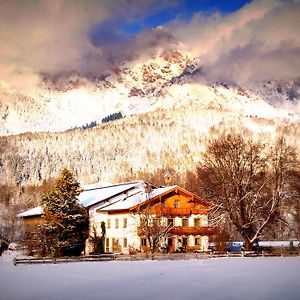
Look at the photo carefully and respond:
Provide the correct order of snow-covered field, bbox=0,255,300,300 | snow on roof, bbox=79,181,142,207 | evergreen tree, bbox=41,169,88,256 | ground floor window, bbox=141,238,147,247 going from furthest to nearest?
1. snow on roof, bbox=79,181,142,207
2. ground floor window, bbox=141,238,147,247
3. evergreen tree, bbox=41,169,88,256
4. snow-covered field, bbox=0,255,300,300

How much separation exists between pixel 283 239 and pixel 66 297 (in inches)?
2961

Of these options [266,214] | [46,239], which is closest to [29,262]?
[46,239]

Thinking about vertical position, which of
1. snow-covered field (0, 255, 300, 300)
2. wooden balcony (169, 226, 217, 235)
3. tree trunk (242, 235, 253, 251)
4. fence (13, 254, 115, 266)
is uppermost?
wooden balcony (169, 226, 217, 235)

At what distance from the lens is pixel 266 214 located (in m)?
58.8

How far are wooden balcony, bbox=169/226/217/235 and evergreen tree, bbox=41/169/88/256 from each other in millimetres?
11936

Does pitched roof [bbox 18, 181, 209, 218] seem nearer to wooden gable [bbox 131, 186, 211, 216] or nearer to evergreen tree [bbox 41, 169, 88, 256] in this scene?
wooden gable [bbox 131, 186, 211, 216]

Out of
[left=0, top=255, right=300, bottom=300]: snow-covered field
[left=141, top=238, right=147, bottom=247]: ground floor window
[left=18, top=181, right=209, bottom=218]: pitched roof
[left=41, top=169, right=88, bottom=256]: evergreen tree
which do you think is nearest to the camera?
[left=0, top=255, right=300, bottom=300]: snow-covered field

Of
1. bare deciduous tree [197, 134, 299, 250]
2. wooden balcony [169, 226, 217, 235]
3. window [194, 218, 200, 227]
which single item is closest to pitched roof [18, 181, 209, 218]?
window [194, 218, 200, 227]

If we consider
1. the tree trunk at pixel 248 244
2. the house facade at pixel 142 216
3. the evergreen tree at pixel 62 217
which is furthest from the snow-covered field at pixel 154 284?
the house facade at pixel 142 216

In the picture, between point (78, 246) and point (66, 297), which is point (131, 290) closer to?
point (66, 297)

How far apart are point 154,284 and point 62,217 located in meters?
27.9

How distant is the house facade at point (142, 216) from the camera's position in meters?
59.6

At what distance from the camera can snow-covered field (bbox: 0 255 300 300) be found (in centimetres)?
2267

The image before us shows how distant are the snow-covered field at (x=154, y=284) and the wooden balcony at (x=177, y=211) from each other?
25.5 metres
